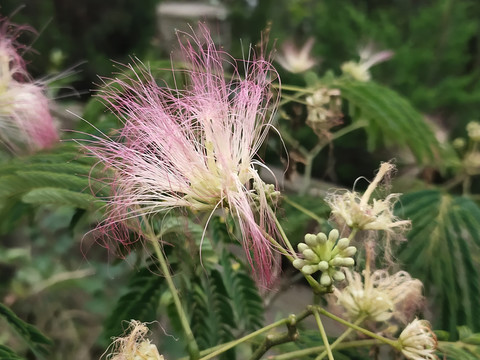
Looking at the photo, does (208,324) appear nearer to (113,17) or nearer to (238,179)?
(238,179)

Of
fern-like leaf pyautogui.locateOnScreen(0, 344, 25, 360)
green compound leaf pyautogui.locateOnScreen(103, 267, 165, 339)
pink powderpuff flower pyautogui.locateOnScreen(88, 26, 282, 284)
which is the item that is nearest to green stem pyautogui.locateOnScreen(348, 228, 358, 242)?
pink powderpuff flower pyautogui.locateOnScreen(88, 26, 282, 284)

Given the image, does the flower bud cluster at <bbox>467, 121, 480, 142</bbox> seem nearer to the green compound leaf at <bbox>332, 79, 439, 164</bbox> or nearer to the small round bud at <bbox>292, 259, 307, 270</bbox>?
the green compound leaf at <bbox>332, 79, 439, 164</bbox>

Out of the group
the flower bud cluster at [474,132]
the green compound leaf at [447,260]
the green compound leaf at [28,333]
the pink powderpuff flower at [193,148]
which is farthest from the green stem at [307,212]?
the flower bud cluster at [474,132]

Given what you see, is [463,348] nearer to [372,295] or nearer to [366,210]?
[372,295]

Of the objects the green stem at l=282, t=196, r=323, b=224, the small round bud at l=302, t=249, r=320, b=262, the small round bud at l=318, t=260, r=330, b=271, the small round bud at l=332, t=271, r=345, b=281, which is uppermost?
the green stem at l=282, t=196, r=323, b=224

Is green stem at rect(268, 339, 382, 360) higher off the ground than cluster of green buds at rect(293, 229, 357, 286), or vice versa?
cluster of green buds at rect(293, 229, 357, 286)

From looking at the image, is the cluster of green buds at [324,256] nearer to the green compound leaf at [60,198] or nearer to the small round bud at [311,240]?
the small round bud at [311,240]

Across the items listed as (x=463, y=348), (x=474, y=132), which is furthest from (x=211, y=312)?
(x=474, y=132)

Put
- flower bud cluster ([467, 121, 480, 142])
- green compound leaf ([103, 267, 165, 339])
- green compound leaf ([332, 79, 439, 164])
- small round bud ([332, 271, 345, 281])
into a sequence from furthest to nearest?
1. flower bud cluster ([467, 121, 480, 142])
2. green compound leaf ([332, 79, 439, 164])
3. green compound leaf ([103, 267, 165, 339])
4. small round bud ([332, 271, 345, 281])
